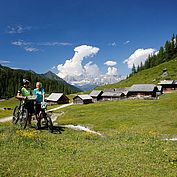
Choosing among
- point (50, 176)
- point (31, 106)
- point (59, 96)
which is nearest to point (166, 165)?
point (50, 176)

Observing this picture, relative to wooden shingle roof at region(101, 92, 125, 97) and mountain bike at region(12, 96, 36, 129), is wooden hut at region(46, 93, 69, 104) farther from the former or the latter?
mountain bike at region(12, 96, 36, 129)

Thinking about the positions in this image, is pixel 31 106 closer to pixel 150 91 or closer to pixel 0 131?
pixel 0 131

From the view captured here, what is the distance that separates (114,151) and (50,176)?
21.1 feet

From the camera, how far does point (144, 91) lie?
12394 centimetres

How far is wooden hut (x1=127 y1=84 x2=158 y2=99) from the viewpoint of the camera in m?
123

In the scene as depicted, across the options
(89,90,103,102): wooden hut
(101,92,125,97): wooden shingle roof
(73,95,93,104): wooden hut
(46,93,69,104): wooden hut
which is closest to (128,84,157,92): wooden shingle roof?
(101,92,125,97): wooden shingle roof

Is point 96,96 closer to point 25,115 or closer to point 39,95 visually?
point 25,115

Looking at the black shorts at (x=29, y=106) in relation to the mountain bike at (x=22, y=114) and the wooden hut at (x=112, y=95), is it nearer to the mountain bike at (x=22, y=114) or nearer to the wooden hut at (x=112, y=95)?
the mountain bike at (x=22, y=114)

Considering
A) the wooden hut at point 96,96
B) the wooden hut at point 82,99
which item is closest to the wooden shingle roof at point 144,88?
the wooden hut at point 96,96

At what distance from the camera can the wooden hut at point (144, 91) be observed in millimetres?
122925

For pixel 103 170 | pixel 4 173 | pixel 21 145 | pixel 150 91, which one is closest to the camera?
pixel 4 173

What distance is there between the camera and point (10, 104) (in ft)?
556

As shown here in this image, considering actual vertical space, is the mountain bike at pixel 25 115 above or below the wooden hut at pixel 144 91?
below

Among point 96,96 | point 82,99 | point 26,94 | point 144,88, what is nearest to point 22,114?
point 26,94
